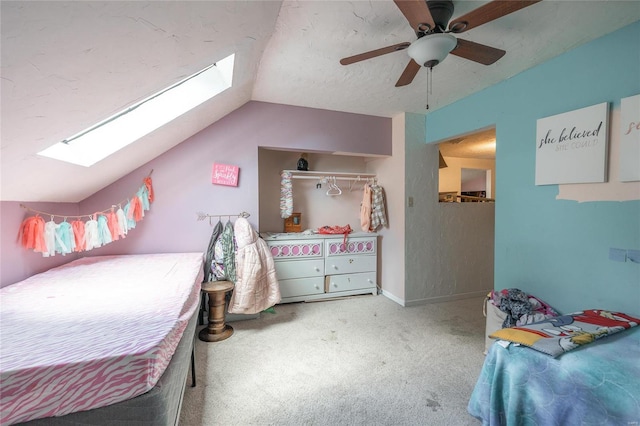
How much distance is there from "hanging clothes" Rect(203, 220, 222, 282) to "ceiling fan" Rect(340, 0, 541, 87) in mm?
2065

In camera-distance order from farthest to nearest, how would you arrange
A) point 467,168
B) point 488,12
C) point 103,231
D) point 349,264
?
point 467,168
point 349,264
point 103,231
point 488,12

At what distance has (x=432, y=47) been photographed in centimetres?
139


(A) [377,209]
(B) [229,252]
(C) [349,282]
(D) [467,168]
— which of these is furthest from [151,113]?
(D) [467,168]

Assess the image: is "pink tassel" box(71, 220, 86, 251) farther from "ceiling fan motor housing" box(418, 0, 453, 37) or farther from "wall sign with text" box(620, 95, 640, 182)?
"wall sign with text" box(620, 95, 640, 182)

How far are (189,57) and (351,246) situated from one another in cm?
267

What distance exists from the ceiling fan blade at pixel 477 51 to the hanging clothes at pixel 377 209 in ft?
6.53

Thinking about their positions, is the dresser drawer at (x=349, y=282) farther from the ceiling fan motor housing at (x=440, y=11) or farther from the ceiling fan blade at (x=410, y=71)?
the ceiling fan motor housing at (x=440, y=11)

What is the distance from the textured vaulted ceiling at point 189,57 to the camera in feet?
2.84

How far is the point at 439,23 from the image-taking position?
1.40 m

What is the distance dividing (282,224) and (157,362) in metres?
2.85

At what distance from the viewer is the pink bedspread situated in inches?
30.1

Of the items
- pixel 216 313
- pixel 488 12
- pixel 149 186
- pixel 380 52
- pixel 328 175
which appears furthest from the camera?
pixel 328 175

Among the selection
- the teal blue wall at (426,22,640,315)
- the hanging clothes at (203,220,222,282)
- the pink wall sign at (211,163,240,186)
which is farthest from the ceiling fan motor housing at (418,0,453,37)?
the hanging clothes at (203,220,222,282)

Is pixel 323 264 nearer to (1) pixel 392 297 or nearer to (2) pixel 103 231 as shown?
(1) pixel 392 297
